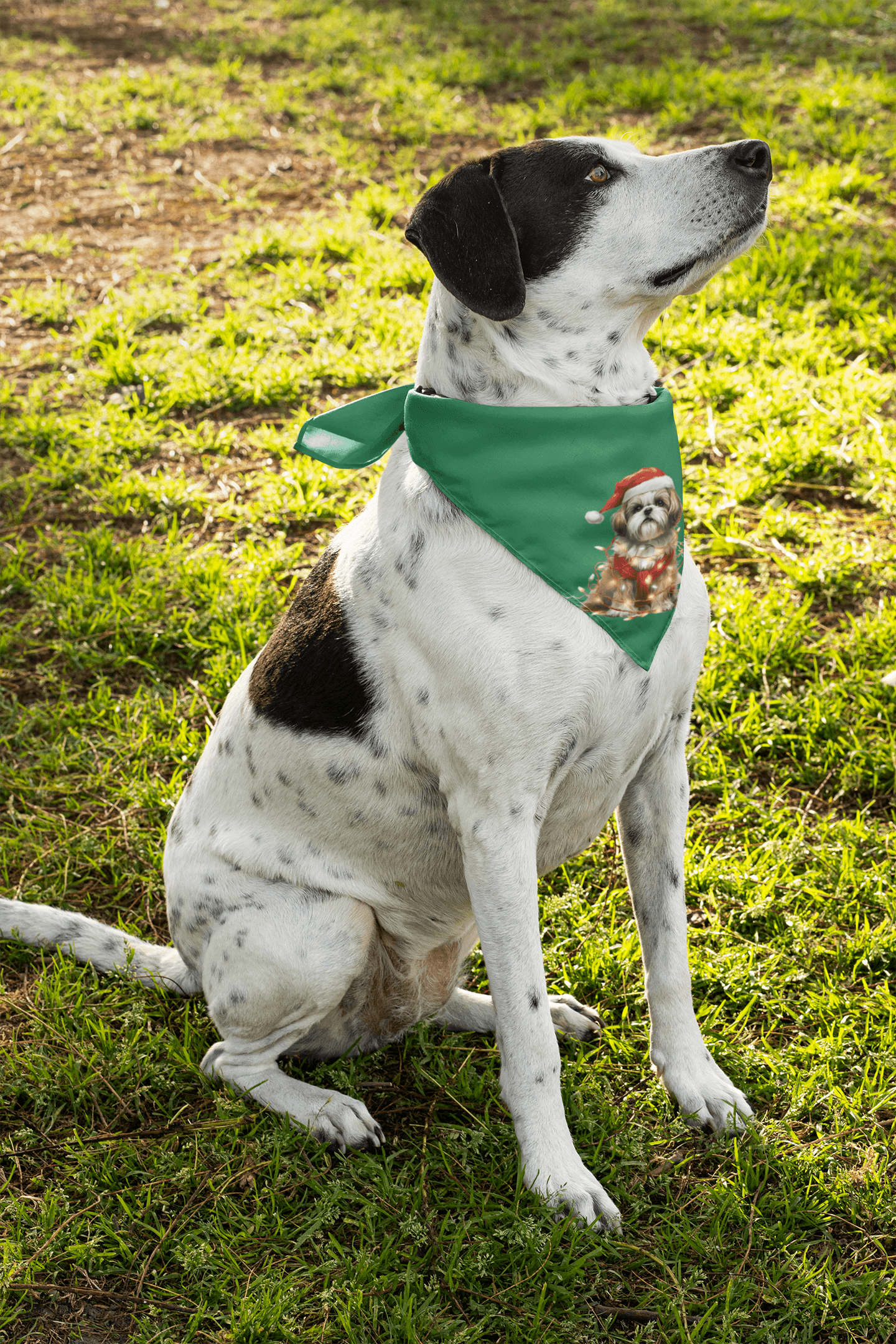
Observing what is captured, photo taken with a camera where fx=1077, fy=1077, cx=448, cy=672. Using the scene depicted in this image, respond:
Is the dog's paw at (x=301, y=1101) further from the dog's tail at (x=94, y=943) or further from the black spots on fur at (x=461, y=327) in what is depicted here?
the black spots on fur at (x=461, y=327)

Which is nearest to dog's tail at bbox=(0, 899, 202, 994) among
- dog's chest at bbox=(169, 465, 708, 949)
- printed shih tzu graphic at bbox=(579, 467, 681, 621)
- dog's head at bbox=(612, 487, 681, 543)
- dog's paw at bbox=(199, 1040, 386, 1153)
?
dog's paw at bbox=(199, 1040, 386, 1153)

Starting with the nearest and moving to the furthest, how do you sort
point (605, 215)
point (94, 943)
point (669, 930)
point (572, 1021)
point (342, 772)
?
point (605, 215)
point (342, 772)
point (669, 930)
point (572, 1021)
point (94, 943)

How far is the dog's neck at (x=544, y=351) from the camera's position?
2408 millimetres

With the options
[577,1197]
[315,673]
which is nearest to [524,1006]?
[577,1197]

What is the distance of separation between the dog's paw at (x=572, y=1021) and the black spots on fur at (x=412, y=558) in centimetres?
128

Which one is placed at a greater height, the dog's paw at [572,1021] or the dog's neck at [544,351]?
the dog's neck at [544,351]

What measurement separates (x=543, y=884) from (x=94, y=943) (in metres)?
1.37

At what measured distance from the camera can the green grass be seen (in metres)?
2.43

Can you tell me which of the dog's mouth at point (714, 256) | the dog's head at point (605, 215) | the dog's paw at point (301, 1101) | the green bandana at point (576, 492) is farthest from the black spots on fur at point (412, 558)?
the dog's paw at point (301, 1101)

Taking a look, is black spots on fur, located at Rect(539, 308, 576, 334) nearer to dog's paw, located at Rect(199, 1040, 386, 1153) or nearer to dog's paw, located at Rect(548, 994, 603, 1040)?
dog's paw, located at Rect(548, 994, 603, 1040)

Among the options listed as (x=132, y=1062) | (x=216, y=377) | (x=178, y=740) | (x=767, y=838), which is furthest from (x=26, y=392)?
(x=767, y=838)

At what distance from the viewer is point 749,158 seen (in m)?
2.46

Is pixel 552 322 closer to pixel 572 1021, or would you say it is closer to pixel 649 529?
pixel 649 529

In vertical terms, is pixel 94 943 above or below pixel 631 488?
below
